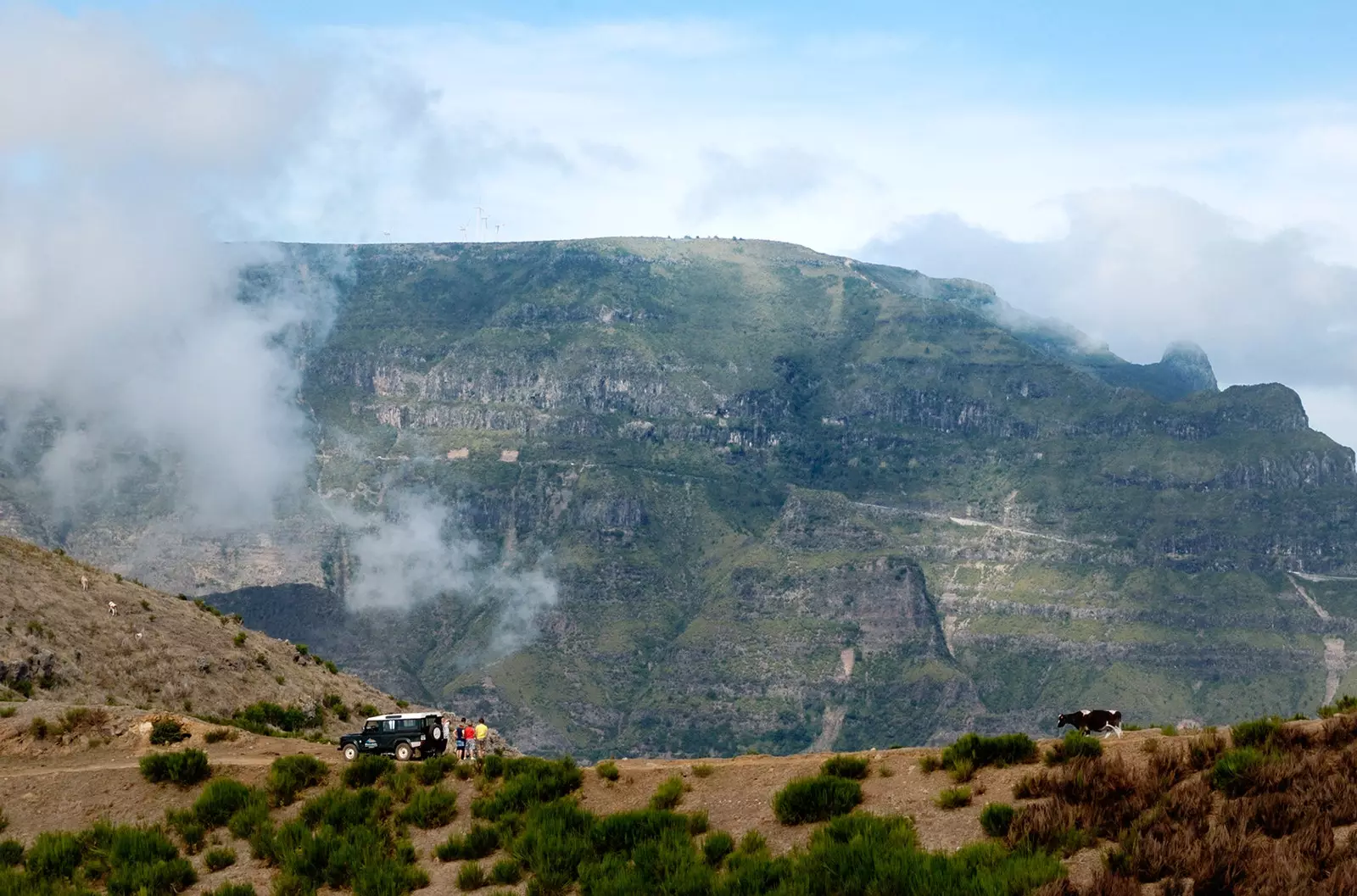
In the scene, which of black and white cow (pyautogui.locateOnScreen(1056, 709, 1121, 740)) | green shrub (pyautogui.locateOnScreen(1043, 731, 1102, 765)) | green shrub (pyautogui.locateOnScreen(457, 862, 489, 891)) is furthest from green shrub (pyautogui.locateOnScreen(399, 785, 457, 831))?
black and white cow (pyautogui.locateOnScreen(1056, 709, 1121, 740))

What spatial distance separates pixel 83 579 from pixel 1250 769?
216 feet

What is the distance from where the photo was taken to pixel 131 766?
2080 inches

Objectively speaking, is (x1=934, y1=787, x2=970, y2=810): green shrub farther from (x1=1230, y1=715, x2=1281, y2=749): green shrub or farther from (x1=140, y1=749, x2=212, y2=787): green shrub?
(x1=140, y1=749, x2=212, y2=787): green shrub

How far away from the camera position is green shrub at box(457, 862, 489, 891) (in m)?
42.1

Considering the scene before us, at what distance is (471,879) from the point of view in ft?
138

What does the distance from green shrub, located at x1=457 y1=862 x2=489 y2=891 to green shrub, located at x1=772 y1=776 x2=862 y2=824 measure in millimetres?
7517

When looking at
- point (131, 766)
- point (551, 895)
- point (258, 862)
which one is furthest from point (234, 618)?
point (551, 895)

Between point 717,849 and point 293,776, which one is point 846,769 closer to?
point 717,849

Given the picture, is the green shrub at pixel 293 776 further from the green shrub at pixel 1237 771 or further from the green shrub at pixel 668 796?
the green shrub at pixel 1237 771

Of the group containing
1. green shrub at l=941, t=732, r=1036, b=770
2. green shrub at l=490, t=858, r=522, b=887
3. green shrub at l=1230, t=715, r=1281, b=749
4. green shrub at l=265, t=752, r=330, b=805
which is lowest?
green shrub at l=490, t=858, r=522, b=887

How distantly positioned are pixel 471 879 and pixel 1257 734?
19.9 metres

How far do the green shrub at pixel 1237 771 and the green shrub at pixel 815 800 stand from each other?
28.9 ft

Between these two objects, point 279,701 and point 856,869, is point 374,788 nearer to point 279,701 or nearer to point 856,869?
point 856,869

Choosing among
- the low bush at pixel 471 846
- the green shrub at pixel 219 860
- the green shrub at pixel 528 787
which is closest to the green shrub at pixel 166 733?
the green shrub at pixel 219 860
